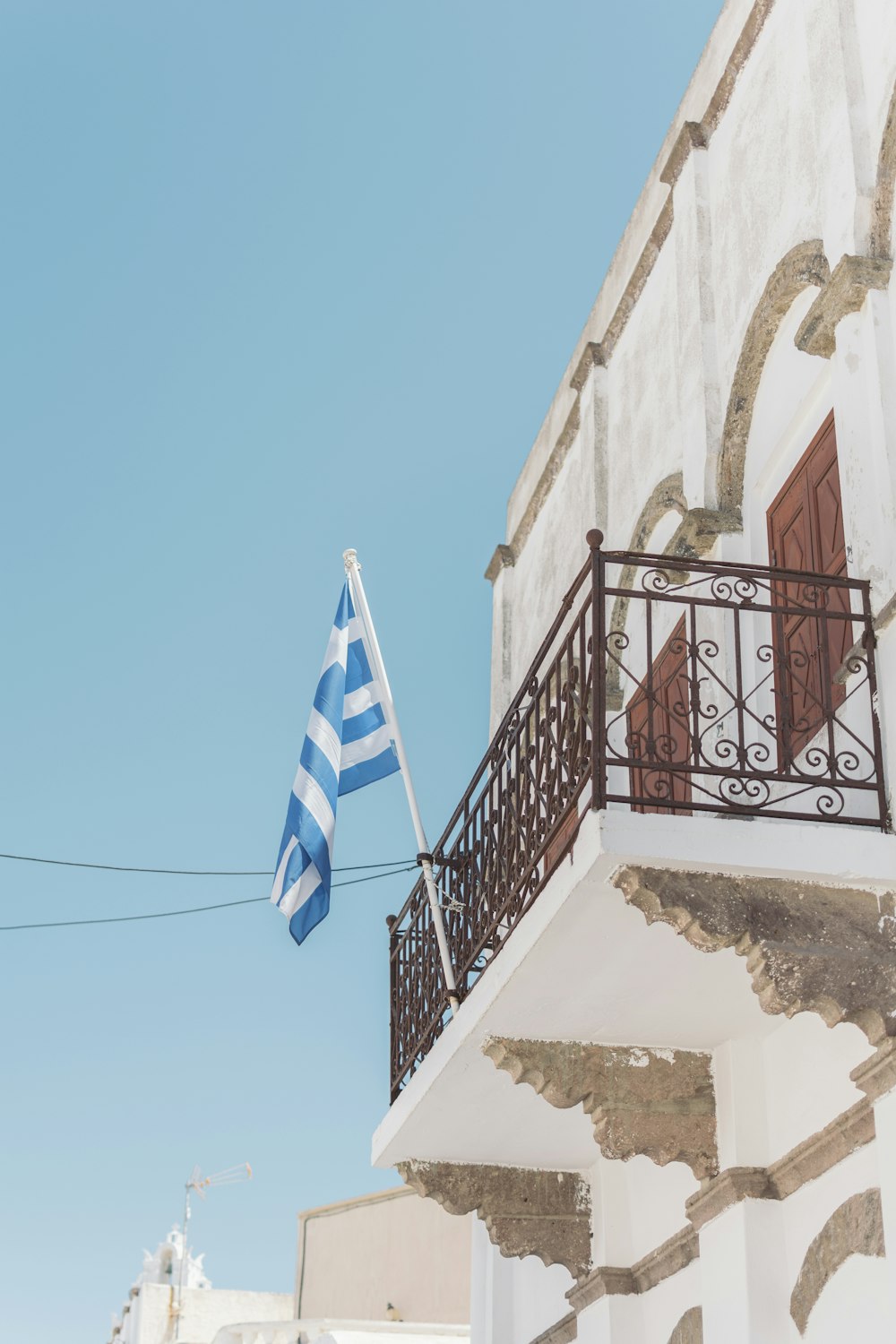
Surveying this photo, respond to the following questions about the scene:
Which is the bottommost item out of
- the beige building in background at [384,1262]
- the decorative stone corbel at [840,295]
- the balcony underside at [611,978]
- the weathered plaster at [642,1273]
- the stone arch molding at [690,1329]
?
the stone arch molding at [690,1329]

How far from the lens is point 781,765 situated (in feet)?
22.0

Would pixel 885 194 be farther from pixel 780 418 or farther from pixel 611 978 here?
pixel 611 978

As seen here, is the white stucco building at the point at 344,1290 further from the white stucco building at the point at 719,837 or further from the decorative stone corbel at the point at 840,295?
the decorative stone corbel at the point at 840,295

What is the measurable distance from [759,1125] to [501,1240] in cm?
219

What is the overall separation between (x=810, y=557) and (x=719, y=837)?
2394 millimetres

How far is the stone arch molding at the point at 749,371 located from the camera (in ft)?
28.3

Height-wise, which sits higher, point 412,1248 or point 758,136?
point 758,136

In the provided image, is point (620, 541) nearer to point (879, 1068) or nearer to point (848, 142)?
point (848, 142)

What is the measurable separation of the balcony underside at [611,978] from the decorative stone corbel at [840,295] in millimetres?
2444

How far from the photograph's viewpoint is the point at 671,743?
6.71m

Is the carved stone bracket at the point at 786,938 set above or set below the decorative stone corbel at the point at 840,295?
below

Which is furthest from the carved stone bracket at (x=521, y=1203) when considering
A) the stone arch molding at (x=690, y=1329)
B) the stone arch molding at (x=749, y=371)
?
the stone arch molding at (x=749, y=371)

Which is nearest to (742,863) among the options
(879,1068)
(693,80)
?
(879,1068)

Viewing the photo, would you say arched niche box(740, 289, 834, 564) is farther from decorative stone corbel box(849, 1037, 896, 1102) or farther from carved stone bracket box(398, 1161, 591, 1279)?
carved stone bracket box(398, 1161, 591, 1279)
